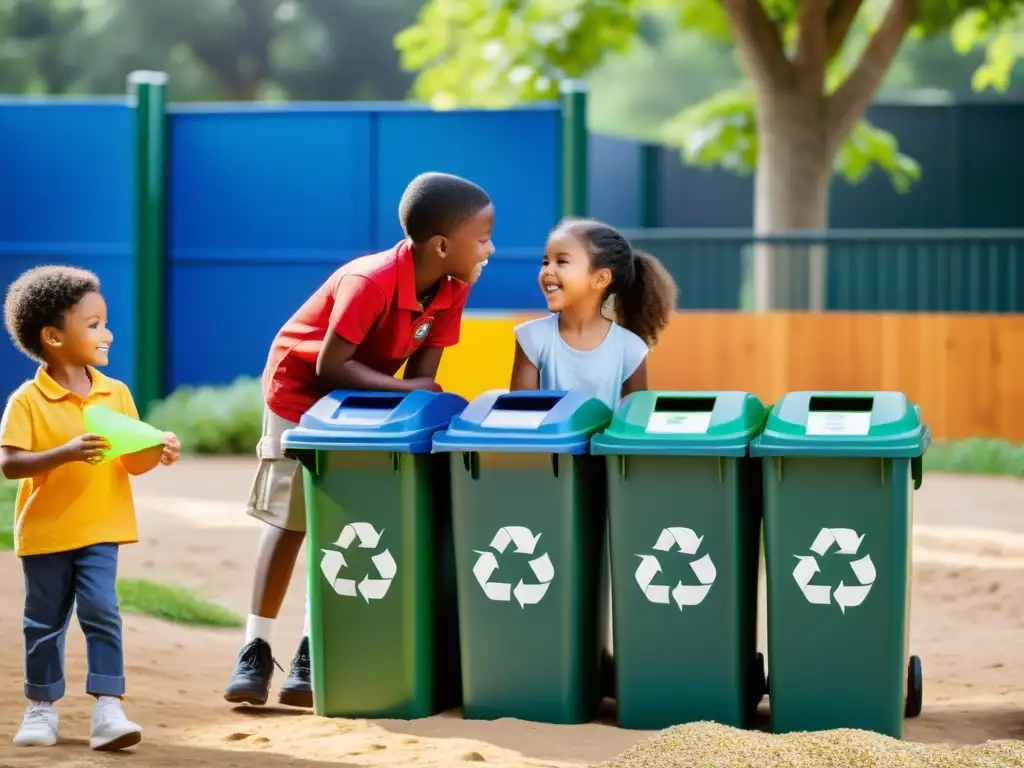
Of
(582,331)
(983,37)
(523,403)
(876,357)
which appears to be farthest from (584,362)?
(983,37)

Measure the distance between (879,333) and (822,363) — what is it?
1.61 feet

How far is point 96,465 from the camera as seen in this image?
468 centimetres

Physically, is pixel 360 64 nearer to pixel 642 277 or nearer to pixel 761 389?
pixel 761 389

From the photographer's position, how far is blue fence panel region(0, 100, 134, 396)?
1387cm

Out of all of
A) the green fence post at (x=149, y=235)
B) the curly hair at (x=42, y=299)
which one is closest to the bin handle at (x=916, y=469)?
the curly hair at (x=42, y=299)

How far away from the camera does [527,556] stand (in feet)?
16.4

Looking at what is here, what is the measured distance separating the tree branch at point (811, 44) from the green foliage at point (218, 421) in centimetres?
Result: 570

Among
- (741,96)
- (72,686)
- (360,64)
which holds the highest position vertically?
(360,64)

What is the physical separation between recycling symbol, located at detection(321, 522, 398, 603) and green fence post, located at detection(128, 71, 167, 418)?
354 inches

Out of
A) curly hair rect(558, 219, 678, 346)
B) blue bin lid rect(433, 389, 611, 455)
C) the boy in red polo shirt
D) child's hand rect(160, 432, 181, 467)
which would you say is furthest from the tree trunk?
child's hand rect(160, 432, 181, 467)

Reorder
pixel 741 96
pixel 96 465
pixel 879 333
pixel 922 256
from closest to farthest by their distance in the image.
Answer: pixel 96 465 < pixel 879 333 < pixel 922 256 < pixel 741 96

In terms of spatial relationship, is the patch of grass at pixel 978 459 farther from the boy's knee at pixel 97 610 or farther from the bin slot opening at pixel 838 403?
the boy's knee at pixel 97 610

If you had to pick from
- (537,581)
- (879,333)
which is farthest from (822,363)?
(537,581)

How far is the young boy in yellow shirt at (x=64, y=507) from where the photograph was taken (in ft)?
15.3
